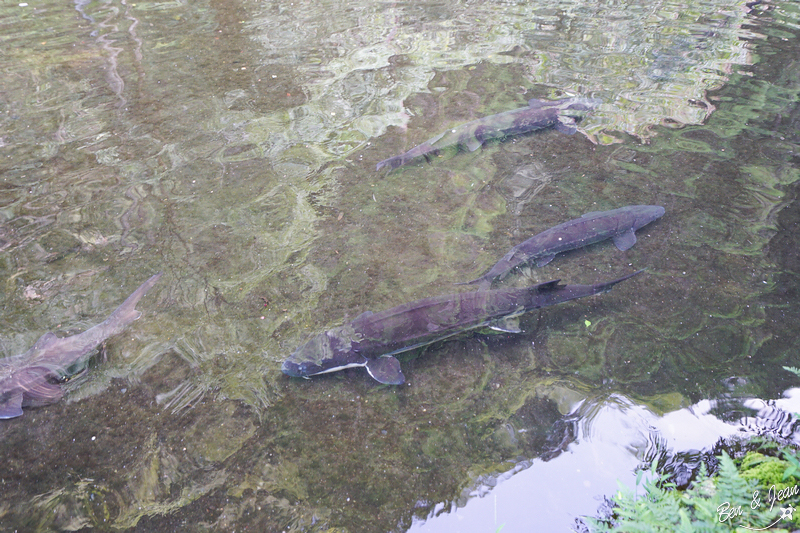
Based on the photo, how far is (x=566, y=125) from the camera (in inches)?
223

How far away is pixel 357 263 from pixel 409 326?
99 cm

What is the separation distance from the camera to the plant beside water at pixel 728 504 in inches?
Result: 76.8

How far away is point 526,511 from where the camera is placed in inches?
104

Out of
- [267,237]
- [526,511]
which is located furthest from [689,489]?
[267,237]

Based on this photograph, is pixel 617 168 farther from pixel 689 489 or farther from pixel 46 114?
pixel 46 114

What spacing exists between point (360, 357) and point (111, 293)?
2395mm

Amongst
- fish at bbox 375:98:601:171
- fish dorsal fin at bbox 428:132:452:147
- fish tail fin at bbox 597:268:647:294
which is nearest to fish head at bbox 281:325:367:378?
fish tail fin at bbox 597:268:647:294

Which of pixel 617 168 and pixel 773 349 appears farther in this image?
pixel 617 168

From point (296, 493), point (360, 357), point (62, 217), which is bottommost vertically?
point (296, 493)

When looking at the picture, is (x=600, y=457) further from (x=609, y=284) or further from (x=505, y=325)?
(x=609, y=284)

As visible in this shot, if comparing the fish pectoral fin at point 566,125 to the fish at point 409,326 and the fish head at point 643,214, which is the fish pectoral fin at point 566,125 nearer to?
the fish head at point 643,214

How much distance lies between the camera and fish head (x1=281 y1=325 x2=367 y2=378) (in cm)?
337

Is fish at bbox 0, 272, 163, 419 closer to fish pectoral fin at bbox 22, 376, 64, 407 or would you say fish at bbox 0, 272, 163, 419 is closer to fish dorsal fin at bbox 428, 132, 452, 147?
fish pectoral fin at bbox 22, 376, 64, 407

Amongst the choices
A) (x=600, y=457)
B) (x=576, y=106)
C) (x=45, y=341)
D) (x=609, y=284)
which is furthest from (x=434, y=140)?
(x=45, y=341)
